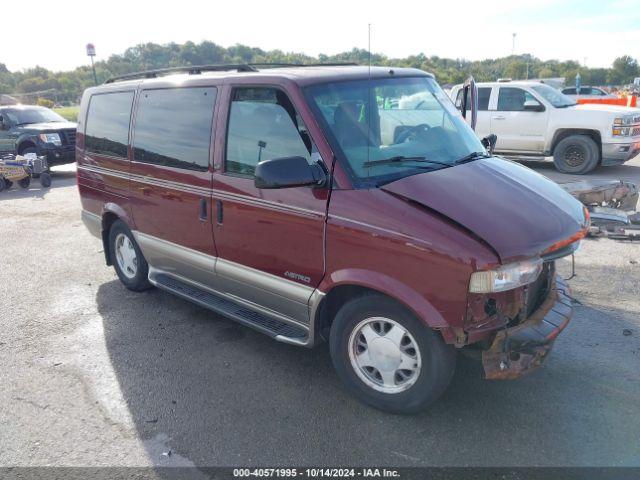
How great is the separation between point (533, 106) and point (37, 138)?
40.6 feet

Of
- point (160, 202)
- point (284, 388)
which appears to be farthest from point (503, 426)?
point (160, 202)

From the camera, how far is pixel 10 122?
14.2 meters

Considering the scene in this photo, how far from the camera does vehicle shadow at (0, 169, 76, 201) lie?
11.6 m

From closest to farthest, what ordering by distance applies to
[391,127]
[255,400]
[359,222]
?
1. [359,222]
2. [255,400]
3. [391,127]

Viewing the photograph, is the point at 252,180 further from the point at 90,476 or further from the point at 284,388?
the point at 90,476

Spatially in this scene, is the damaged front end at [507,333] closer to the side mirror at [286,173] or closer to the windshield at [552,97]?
the side mirror at [286,173]

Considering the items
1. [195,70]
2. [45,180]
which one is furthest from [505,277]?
[45,180]

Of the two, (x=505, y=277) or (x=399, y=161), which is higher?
(x=399, y=161)

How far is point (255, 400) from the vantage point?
11.5ft

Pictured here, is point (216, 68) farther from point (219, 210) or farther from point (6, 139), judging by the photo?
point (6, 139)

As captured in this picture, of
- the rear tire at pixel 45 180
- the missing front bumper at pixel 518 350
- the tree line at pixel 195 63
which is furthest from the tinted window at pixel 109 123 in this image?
the tree line at pixel 195 63

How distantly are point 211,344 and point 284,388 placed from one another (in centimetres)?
97

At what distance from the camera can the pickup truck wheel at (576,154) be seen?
10930mm

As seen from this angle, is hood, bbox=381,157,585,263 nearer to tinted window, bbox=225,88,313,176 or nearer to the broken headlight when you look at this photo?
the broken headlight
